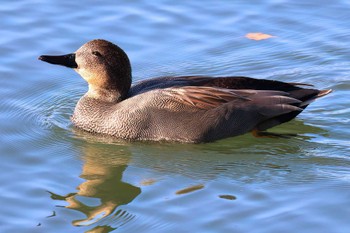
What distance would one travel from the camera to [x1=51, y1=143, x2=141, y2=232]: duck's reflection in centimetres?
946

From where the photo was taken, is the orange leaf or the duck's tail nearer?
the duck's tail

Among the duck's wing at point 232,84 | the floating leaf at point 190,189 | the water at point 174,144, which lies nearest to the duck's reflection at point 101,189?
the water at point 174,144

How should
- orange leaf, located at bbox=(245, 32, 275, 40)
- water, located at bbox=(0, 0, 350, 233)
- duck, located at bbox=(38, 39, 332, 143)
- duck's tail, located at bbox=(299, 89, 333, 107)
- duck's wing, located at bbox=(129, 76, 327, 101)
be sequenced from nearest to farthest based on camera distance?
water, located at bbox=(0, 0, 350, 233) → duck, located at bbox=(38, 39, 332, 143) → duck's tail, located at bbox=(299, 89, 333, 107) → duck's wing, located at bbox=(129, 76, 327, 101) → orange leaf, located at bbox=(245, 32, 275, 40)

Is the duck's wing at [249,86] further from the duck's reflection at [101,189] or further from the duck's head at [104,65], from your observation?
the duck's reflection at [101,189]

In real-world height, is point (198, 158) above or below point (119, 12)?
below

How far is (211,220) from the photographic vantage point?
9.17 metres

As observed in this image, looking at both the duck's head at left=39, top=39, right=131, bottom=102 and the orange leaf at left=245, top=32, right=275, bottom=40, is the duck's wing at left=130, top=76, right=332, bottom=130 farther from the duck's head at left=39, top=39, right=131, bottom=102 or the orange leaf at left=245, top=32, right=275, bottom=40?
the orange leaf at left=245, top=32, right=275, bottom=40

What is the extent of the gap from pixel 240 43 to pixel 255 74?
2.89 feet

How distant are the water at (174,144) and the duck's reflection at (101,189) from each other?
0.02m

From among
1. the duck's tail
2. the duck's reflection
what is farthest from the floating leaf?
the duck's tail

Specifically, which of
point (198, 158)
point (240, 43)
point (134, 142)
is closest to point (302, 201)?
point (198, 158)

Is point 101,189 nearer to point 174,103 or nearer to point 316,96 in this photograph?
point 174,103

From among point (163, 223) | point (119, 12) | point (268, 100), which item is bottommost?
point (163, 223)

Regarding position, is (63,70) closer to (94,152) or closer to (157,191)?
(94,152)
